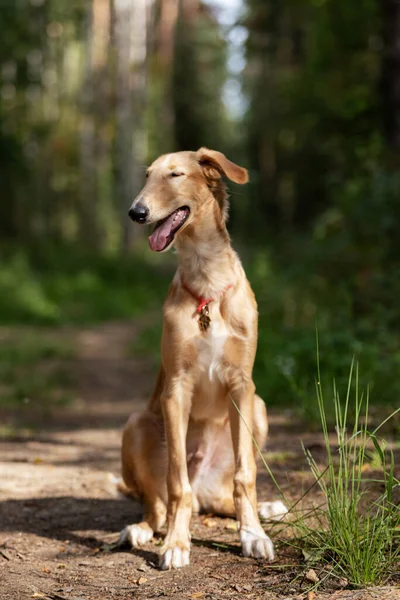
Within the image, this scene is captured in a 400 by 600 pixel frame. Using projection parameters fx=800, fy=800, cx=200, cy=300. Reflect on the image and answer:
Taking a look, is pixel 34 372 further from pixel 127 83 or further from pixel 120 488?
pixel 127 83

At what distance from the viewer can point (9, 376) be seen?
8.55 metres

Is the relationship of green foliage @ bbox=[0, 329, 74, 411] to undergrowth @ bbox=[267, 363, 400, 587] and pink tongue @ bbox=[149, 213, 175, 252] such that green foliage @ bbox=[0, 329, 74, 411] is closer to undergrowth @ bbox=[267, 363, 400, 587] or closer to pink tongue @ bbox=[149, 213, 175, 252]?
pink tongue @ bbox=[149, 213, 175, 252]

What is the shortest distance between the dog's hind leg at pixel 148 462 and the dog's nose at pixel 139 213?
107cm

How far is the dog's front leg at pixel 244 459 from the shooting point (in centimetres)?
357

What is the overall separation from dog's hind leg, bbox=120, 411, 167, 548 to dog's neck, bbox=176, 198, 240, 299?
76 centimetres

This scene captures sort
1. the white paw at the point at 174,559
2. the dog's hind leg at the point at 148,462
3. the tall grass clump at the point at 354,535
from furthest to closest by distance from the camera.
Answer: the dog's hind leg at the point at 148,462
the white paw at the point at 174,559
the tall grass clump at the point at 354,535

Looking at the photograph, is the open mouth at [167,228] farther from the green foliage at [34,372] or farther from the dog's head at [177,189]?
the green foliage at [34,372]

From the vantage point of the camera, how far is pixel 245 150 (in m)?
33.0

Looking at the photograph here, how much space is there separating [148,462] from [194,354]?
0.65 m

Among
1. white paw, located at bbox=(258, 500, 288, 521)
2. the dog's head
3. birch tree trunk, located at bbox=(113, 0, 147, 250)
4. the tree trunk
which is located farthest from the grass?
birch tree trunk, located at bbox=(113, 0, 147, 250)

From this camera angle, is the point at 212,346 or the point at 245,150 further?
the point at 245,150

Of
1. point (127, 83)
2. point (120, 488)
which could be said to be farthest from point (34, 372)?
point (127, 83)

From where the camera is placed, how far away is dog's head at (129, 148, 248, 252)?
3547 millimetres

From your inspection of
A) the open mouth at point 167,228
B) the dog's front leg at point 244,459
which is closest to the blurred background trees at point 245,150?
the dog's front leg at point 244,459
